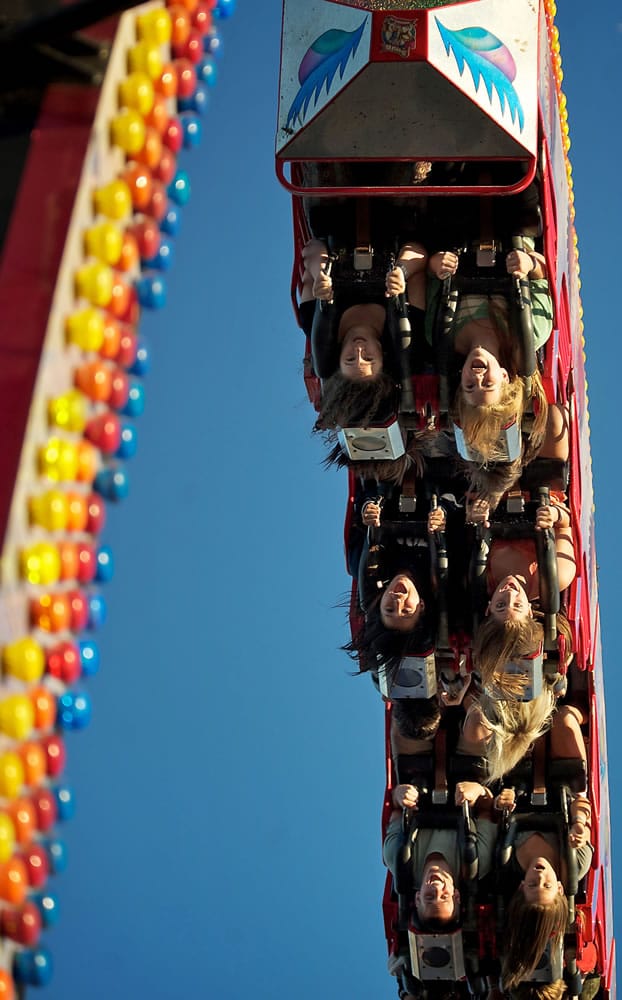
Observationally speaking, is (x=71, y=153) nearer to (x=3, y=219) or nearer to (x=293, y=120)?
(x=3, y=219)

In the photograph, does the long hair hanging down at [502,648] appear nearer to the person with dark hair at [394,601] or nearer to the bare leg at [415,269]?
the person with dark hair at [394,601]

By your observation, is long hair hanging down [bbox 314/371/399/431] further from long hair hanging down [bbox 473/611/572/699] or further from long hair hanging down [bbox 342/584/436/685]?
long hair hanging down [bbox 473/611/572/699]

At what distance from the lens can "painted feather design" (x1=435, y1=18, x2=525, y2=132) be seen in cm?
911

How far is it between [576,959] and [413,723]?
204 centimetres

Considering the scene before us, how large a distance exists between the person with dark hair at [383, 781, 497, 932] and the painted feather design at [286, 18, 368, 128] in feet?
15.7

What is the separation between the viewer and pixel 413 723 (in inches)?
439

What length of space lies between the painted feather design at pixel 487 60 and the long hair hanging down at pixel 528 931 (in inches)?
201

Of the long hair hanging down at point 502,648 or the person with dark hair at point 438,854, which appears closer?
the long hair hanging down at point 502,648

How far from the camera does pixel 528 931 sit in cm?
1077

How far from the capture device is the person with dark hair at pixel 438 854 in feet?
35.6

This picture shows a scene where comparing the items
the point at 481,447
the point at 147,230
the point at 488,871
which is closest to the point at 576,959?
the point at 488,871

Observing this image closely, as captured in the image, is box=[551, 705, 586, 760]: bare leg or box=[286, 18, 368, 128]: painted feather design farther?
box=[551, 705, 586, 760]: bare leg

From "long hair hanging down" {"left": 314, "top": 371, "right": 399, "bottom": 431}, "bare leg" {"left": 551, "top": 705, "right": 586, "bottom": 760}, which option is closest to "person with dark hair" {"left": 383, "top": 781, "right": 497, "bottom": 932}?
"bare leg" {"left": 551, "top": 705, "right": 586, "bottom": 760}

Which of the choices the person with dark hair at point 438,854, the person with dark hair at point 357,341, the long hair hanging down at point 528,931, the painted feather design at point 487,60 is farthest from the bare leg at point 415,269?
the long hair hanging down at point 528,931
